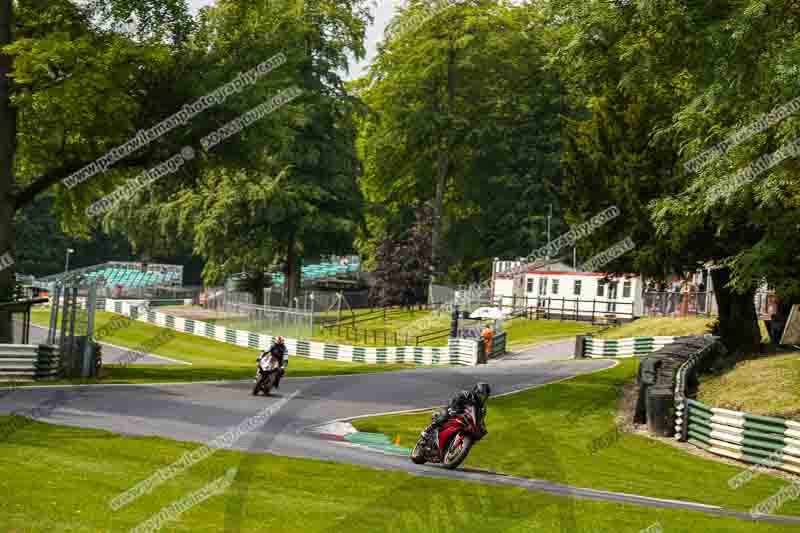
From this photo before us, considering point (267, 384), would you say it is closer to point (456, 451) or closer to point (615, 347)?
point (456, 451)

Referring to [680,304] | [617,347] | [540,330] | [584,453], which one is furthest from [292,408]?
[540,330]

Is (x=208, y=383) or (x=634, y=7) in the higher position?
(x=634, y=7)

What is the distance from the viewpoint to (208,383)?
102ft

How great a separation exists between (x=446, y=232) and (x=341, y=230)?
18405mm

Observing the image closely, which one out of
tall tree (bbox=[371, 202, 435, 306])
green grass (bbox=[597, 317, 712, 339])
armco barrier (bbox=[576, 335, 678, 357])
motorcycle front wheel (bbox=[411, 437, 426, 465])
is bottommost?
motorcycle front wheel (bbox=[411, 437, 426, 465])

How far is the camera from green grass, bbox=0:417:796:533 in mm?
11172

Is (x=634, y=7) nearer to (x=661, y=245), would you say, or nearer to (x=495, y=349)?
(x=661, y=245)

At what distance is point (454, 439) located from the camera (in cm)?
1722

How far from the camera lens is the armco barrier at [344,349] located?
48.9 m

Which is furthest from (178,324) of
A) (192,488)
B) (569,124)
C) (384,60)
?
(192,488)

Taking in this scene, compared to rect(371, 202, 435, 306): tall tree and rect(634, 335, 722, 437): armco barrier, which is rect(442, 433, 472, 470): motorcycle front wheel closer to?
rect(634, 335, 722, 437): armco barrier

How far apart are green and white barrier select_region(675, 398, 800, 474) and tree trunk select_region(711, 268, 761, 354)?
11.3m

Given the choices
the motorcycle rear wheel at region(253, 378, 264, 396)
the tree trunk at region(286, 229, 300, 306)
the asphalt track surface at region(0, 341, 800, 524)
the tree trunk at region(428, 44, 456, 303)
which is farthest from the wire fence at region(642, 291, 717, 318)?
the motorcycle rear wheel at region(253, 378, 264, 396)

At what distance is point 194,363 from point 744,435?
110 ft
